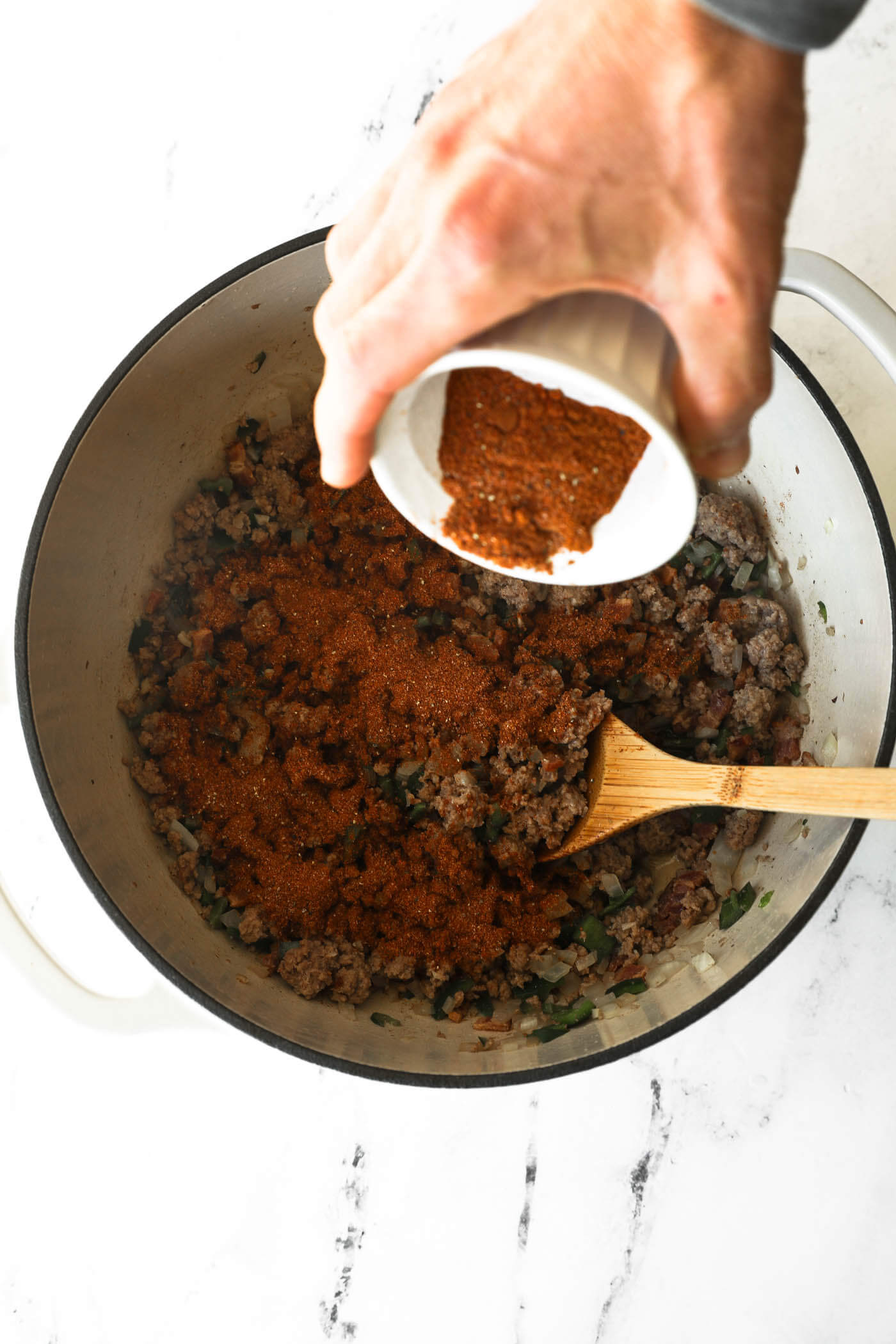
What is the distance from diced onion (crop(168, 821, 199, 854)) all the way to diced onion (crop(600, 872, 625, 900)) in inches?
28.2

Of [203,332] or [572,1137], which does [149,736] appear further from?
[572,1137]

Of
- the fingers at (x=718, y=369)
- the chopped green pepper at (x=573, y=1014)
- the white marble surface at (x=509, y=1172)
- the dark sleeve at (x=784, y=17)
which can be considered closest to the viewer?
the dark sleeve at (x=784, y=17)

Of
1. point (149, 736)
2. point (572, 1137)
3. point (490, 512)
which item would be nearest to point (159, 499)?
point (149, 736)

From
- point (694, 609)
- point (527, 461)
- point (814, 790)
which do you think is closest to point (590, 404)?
point (527, 461)

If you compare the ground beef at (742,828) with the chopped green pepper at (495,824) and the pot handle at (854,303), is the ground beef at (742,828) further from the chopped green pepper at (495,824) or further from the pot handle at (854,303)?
the pot handle at (854,303)

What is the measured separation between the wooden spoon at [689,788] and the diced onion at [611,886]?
0.23 ft

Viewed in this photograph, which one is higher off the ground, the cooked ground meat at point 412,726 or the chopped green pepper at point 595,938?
the cooked ground meat at point 412,726

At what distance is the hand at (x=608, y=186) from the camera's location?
785 mm

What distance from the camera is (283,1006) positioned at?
57.5 inches

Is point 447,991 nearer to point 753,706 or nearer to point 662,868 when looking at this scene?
point 662,868

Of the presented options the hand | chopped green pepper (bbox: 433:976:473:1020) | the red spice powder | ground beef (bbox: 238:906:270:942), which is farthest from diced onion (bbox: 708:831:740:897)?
the hand

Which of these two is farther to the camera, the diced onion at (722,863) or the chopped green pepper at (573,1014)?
the diced onion at (722,863)

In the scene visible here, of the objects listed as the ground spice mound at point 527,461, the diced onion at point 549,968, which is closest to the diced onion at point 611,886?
the diced onion at point 549,968

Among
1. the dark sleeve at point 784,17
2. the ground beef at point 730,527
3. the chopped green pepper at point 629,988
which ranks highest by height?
the dark sleeve at point 784,17
